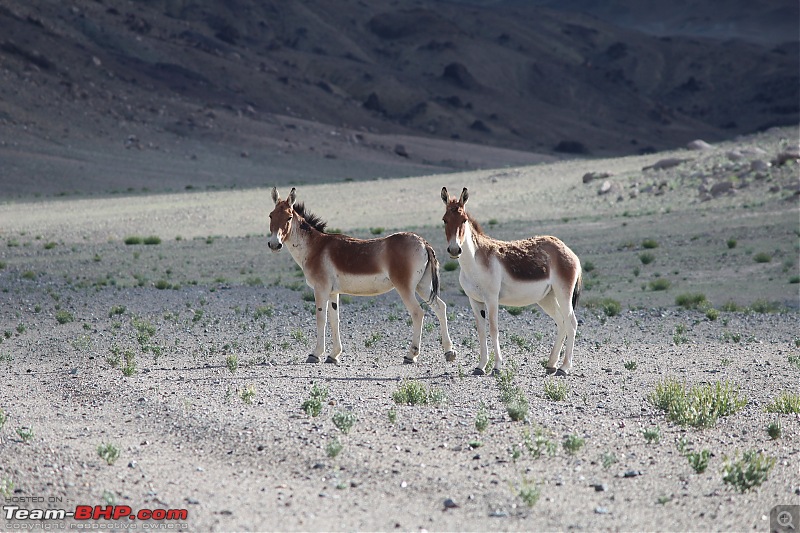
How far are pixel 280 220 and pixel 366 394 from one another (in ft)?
10.3

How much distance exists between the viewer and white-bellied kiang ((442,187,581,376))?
1270cm

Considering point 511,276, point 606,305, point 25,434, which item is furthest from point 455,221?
point 606,305

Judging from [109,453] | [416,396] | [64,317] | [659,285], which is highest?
[659,285]

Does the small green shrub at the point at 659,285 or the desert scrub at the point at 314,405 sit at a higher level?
the small green shrub at the point at 659,285

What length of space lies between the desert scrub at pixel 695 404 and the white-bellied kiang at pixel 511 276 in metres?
1.89

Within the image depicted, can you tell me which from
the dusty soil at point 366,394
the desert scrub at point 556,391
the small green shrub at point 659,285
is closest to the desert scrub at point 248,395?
the dusty soil at point 366,394

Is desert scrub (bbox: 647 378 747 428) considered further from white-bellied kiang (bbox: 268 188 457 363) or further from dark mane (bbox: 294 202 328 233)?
dark mane (bbox: 294 202 328 233)

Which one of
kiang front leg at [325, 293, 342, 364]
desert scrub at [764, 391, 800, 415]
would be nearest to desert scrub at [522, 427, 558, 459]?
desert scrub at [764, 391, 800, 415]

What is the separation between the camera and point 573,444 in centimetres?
912

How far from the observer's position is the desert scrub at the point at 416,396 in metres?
11.2

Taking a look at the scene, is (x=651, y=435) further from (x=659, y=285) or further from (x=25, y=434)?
(x=659, y=285)

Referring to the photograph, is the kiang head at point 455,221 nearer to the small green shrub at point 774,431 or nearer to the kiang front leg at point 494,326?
the kiang front leg at point 494,326

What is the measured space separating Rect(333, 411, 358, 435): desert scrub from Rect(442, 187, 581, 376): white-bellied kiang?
3153 millimetres

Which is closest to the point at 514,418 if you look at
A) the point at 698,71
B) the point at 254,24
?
the point at 254,24
